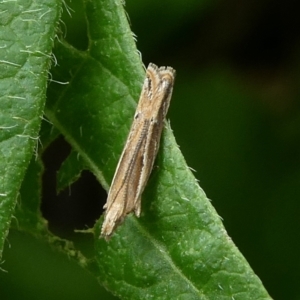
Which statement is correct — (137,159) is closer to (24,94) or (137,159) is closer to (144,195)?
(144,195)

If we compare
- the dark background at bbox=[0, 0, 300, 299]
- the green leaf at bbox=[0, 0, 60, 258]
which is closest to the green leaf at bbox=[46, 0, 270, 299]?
the green leaf at bbox=[0, 0, 60, 258]

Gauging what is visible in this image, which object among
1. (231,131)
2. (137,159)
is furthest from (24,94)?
(231,131)

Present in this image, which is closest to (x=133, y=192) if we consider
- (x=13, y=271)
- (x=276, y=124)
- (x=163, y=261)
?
(x=163, y=261)

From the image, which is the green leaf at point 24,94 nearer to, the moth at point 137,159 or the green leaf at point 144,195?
the green leaf at point 144,195

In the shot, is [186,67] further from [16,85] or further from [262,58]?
[16,85]

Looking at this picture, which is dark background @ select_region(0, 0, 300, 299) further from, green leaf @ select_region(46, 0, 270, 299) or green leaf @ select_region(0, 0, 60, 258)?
green leaf @ select_region(0, 0, 60, 258)
